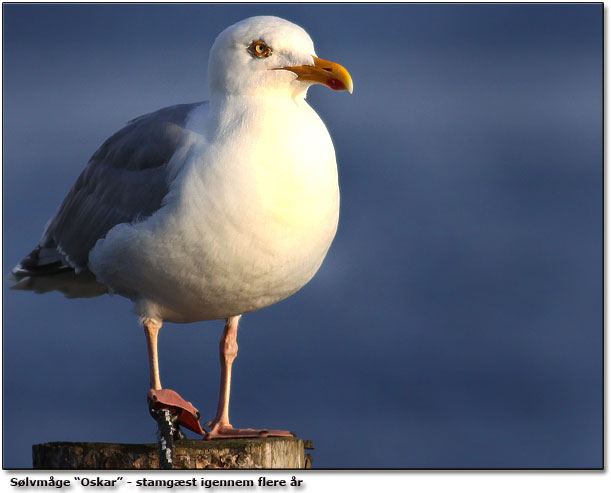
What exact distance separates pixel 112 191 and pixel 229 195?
142 cm

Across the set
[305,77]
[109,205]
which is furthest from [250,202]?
[109,205]

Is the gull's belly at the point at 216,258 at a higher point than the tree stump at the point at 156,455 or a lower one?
higher

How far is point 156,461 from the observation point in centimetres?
763

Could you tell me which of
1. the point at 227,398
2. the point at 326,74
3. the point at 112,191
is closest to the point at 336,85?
the point at 326,74

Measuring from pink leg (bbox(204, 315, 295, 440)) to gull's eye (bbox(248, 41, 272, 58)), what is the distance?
7.47ft

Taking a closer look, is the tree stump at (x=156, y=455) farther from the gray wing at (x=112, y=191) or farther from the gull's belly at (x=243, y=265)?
the gray wing at (x=112, y=191)

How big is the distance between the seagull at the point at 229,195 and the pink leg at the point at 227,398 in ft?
0.09

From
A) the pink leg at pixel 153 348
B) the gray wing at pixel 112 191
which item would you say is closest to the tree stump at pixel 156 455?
the pink leg at pixel 153 348

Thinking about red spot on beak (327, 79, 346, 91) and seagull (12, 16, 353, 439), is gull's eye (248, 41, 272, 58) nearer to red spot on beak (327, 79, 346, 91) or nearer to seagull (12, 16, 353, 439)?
seagull (12, 16, 353, 439)

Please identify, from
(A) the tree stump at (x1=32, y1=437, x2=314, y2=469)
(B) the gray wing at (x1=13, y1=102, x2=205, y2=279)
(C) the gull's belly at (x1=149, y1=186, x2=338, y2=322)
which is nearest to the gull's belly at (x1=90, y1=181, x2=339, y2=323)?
(C) the gull's belly at (x1=149, y1=186, x2=338, y2=322)

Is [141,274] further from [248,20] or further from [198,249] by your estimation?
[248,20]

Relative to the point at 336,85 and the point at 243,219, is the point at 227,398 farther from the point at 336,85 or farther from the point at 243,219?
the point at 336,85

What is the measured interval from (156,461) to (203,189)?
1.84 m

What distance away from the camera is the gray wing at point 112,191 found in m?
8.15
